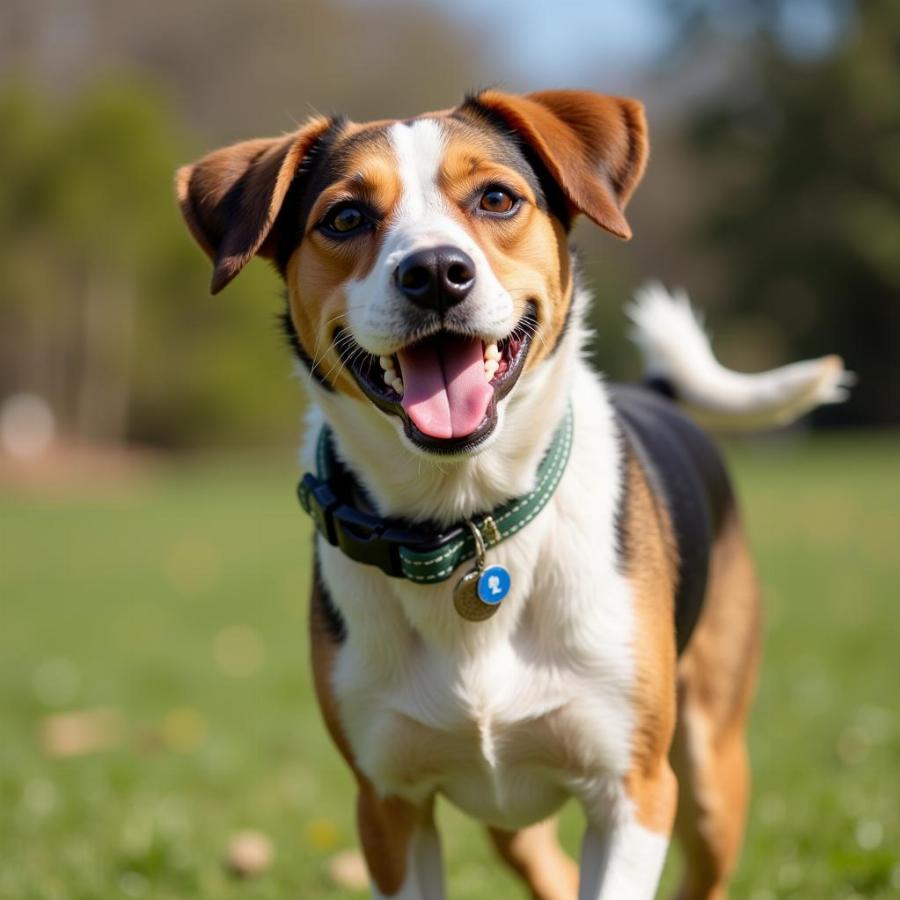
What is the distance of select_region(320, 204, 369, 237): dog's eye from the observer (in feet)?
11.3

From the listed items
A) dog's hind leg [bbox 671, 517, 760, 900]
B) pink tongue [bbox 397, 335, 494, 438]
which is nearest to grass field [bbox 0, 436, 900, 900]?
dog's hind leg [bbox 671, 517, 760, 900]

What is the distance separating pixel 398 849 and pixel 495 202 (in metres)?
1.65

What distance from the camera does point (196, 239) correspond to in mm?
3727

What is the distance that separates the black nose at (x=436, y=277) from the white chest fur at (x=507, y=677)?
0.69 metres

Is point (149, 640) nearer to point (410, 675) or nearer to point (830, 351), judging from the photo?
point (410, 675)

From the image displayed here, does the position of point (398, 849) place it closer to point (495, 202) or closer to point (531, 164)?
point (495, 202)

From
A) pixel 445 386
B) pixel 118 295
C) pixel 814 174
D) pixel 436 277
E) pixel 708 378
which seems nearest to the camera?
pixel 436 277

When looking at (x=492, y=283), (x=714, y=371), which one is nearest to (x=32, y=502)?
(x=714, y=371)

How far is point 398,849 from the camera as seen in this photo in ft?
11.4

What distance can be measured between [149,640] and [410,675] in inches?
256

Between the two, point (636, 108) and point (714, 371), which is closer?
point (636, 108)

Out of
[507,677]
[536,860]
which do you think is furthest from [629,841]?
[536,860]

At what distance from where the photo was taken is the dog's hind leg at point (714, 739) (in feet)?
13.5

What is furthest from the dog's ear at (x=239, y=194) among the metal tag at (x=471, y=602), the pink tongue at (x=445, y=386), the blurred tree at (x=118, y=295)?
the blurred tree at (x=118, y=295)
